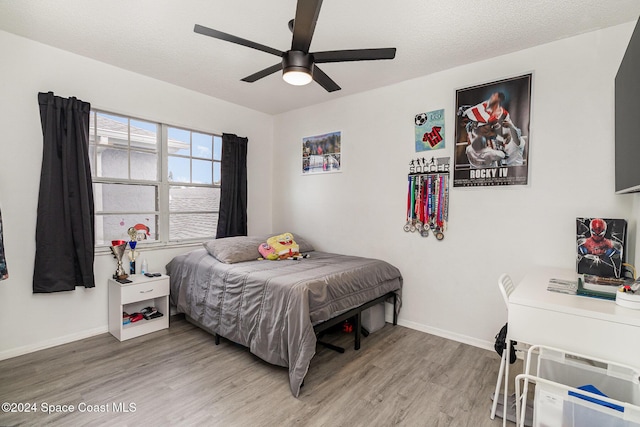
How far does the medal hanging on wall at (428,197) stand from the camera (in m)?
3.00

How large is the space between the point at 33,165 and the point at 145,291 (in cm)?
142

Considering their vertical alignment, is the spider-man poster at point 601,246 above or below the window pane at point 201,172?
below

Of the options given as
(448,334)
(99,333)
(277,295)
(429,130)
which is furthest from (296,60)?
(99,333)

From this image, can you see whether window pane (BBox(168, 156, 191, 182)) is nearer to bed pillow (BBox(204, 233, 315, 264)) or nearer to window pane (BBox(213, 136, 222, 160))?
window pane (BBox(213, 136, 222, 160))

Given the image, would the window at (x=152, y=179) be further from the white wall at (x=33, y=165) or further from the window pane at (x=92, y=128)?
the white wall at (x=33, y=165)

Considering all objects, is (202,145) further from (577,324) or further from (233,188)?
(577,324)

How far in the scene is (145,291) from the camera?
2.97m

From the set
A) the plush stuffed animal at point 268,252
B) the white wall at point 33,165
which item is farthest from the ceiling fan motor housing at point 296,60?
the white wall at point 33,165

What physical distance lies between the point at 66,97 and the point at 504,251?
4.10 m

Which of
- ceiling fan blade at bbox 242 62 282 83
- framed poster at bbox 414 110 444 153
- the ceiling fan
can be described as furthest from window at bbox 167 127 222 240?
framed poster at bbox 414 110 444 153

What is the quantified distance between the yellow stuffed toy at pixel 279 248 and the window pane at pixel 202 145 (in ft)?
4.53

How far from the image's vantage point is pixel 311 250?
3.91 m

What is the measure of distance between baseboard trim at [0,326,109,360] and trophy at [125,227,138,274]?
0.60 m

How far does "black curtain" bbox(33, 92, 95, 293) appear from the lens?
2.59m
